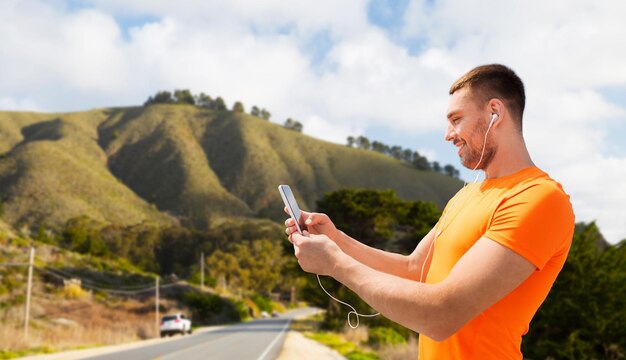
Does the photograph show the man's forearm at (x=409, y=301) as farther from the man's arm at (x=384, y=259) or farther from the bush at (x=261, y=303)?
the bush at (x=261, y=303)

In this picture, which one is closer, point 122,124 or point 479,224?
point 479,224

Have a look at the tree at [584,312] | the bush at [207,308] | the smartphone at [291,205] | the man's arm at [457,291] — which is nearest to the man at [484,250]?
the man's arm at [457,291]

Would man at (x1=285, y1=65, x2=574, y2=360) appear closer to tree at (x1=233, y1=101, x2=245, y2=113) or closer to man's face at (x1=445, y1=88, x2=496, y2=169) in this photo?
man's face at (x1=445, y1=88, x2=496, y2=169)

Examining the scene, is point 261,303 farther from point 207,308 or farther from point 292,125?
point 292,125

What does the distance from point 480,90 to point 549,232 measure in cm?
50

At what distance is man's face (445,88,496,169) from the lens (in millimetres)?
1996

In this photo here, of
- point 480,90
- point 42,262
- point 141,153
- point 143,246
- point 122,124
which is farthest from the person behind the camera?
point 122,124

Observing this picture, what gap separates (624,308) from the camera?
1409cm

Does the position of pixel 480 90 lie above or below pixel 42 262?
below

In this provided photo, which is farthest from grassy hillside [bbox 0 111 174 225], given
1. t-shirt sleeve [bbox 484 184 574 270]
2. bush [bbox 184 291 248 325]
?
t-shirt sleeve [bbox 484 184 574 270]

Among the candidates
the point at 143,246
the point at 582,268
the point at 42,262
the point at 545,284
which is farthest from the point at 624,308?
the point at 143,246

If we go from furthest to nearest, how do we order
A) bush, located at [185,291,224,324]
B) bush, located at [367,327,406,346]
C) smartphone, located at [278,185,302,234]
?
bush, located at [185,291,224,324] < bush, located at [367,327,406,346] < smartphone, located at [278,185,302,234]

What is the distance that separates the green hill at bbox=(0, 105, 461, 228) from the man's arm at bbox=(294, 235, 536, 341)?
10156 cm

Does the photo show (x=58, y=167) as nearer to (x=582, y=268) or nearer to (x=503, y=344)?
(x=582, y=268)
